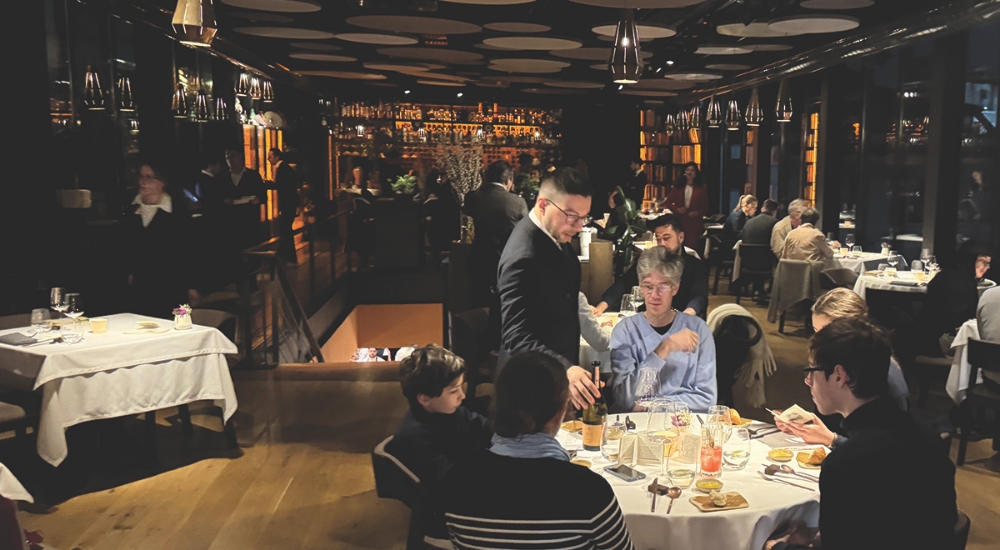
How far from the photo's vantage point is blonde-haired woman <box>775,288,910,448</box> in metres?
3.01

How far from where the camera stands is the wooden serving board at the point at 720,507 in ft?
8.22

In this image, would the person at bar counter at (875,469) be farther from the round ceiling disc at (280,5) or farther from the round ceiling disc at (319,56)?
the round ceiling disc at (319,56)

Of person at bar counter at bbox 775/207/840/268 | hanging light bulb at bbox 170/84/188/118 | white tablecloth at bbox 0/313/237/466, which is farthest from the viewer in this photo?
person at bar counter at bbox 775/207/840/268

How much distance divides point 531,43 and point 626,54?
5.94 metres

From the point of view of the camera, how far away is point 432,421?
121 inches

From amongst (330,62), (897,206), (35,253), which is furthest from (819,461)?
(330,62)

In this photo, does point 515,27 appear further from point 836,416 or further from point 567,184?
point 836,416

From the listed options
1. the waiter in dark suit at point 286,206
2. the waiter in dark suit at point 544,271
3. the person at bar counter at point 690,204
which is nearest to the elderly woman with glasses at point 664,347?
the waiter in dark suit at point 544,271

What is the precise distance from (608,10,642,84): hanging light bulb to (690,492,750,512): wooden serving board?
76.6 inches

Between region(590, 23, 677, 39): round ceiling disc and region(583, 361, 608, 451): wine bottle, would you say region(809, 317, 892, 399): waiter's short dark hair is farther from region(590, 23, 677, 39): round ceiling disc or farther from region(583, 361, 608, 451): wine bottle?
region(590, 23, 677, 39): round ceiling disc

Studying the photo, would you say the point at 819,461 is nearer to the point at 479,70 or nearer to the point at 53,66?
the point at 53,66

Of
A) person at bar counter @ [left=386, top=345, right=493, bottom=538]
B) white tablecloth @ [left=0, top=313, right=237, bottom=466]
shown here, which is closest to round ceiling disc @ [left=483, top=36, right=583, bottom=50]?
white tablecloth @ [left=0, top=313, right=237, bottom=466]

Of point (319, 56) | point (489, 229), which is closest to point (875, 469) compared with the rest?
point (489, 229)

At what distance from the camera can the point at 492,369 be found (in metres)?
5.65
